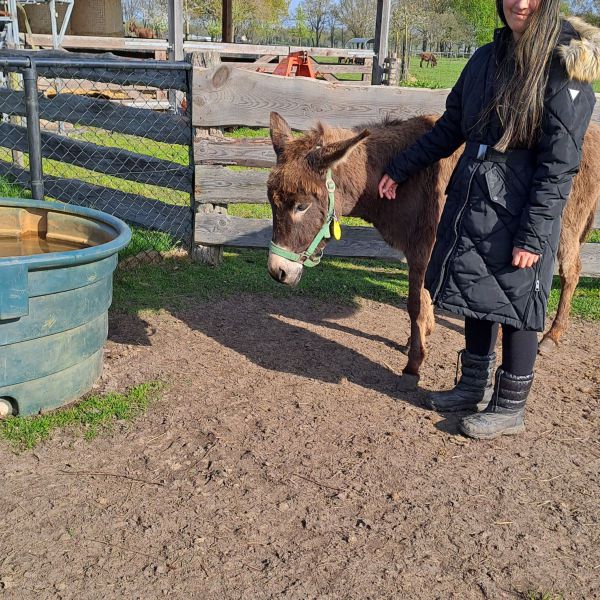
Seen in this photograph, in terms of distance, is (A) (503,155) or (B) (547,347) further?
(B) (547,347)

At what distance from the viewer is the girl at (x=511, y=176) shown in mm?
2830

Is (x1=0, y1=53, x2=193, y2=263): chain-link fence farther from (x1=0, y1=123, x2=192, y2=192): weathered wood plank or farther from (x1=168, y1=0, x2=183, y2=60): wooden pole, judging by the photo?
(x1=168, y1=0, x2=183, y2=60): wooden pole

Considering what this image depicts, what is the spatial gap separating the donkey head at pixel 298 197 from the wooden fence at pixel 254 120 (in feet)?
5.81

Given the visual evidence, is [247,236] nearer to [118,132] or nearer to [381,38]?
[118,132]

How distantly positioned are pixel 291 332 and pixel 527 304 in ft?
6.80

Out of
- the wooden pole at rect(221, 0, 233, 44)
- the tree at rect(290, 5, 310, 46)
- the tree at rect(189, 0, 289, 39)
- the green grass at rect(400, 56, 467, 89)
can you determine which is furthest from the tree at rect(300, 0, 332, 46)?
the wooden pole at rect(221, 0, 233, 44)

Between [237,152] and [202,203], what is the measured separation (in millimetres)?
588

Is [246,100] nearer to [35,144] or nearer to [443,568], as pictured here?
[35,144]

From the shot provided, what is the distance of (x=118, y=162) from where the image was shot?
20.1ft

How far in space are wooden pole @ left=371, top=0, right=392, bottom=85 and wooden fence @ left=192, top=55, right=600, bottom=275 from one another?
25.7ft

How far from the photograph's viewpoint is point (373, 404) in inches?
150

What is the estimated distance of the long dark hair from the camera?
9.22ft

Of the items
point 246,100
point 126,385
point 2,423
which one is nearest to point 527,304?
point 126,385

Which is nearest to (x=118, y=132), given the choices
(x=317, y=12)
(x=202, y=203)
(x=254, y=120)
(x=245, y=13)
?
→ (x=202, y=203)
